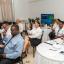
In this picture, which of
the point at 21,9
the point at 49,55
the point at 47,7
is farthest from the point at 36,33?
the point at 21,9

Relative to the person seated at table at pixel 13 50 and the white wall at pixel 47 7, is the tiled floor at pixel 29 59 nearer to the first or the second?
the person seated at table at pixel 13 50

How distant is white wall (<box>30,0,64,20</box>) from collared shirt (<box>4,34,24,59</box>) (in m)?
4.74

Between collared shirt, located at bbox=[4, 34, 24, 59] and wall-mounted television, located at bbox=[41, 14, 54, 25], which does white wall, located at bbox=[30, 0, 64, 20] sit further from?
collared shirt, located at bbox=[4, 34, 24, 59]

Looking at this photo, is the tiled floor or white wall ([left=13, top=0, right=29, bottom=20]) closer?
the tiled floor

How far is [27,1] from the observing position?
809cm

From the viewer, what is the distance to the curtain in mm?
7941

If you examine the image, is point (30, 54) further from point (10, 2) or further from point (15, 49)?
point (10, 2)

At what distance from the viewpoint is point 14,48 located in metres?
2.83

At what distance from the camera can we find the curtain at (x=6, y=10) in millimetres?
7941

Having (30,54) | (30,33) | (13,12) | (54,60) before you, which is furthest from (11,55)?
(13,12)

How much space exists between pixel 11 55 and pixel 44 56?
0.61m

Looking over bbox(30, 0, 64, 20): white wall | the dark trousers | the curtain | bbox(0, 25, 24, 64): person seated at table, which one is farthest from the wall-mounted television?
the dark trousers

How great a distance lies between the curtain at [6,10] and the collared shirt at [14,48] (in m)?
5.31

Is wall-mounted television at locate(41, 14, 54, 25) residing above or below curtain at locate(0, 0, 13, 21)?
below
